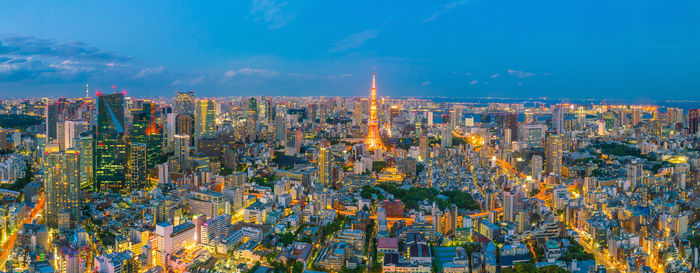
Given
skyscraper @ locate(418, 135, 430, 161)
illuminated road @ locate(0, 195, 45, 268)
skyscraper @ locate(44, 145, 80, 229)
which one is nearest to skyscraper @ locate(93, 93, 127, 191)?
illuminated road @ locate(0, 195, 45, 268)

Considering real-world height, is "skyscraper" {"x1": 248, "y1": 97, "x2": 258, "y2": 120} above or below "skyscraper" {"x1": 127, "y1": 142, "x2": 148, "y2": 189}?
above

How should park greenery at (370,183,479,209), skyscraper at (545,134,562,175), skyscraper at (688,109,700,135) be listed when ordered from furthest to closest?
skyscraper at (688,109,700,135) → skyscraper at (545,134,562,175) → park greenery at (370,183,479,209)

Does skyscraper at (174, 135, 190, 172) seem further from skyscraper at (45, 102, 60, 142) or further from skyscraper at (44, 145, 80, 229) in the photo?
skyscraper at (44, 145, 80, 229)

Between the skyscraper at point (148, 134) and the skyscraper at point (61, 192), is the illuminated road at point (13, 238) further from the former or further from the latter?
the skyscraper at point (148, 134)

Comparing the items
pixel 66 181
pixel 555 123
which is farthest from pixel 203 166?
pixel 555 123

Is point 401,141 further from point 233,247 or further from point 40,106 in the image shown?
point 40,106

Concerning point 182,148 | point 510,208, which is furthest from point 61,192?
point 510,208
